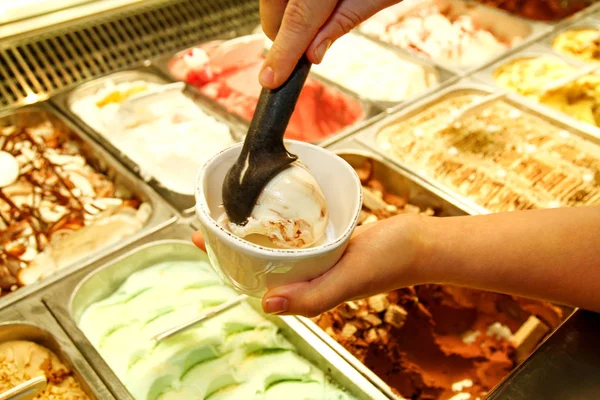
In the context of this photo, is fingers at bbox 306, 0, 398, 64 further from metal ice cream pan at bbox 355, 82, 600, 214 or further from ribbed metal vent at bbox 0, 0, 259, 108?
ribbed metal vent at bbox 0, 0, 259, 108

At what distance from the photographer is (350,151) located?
2.14m

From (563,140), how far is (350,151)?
927 millimetres

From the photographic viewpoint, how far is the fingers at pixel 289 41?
104cm

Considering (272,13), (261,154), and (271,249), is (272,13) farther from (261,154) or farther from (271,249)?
(271,249)

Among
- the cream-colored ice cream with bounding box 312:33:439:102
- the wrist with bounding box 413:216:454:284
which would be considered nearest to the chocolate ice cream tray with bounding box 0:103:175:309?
the wrist with bounding box 413:216:454:284

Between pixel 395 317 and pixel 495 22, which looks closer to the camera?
pixel 395 317

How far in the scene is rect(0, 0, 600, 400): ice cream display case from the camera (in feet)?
4.66

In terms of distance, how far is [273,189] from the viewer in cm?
102

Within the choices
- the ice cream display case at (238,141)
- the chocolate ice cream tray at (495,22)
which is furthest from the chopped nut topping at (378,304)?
the chocolate ice cream tray at (495,22)

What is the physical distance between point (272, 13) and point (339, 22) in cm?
19

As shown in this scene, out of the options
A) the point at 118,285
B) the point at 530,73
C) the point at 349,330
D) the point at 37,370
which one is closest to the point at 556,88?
the point at 530,73

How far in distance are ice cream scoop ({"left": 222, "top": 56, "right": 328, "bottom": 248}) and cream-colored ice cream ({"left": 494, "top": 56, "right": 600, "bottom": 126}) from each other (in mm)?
1863

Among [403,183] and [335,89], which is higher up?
[335,89]

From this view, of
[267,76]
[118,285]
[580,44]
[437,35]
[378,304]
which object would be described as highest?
[267,76]
